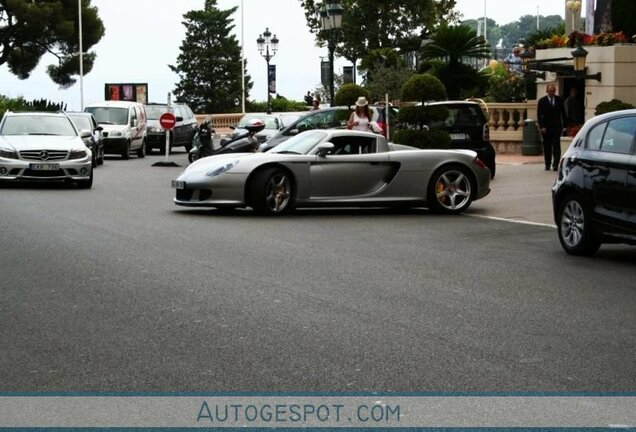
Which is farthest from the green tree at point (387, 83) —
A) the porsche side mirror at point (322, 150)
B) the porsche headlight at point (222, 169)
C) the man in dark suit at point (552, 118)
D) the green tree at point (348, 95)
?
the porsche headlight at point (222, 169)

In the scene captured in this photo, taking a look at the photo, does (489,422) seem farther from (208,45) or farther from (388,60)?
(208,45)

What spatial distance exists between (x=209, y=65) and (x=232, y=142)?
281 feet

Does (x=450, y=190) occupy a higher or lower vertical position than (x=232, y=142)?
lower

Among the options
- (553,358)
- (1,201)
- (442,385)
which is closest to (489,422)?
(442,385)

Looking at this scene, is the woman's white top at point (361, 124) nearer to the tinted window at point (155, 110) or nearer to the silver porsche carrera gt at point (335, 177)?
the silver porsche carrera gt at point (335, 177)

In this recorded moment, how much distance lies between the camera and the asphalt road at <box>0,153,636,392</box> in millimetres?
7559

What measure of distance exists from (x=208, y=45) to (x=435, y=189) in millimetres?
99544

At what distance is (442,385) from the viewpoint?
7.23m

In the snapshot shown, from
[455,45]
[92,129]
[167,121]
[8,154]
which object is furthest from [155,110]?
[8,154]

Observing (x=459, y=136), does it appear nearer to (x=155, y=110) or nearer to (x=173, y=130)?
A: (x=173, y=130)

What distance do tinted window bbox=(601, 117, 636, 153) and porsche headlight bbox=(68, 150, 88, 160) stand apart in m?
13.9

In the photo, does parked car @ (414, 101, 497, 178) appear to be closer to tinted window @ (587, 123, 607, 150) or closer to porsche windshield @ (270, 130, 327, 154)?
porsche windshield @ (270, 130, 327, 154)

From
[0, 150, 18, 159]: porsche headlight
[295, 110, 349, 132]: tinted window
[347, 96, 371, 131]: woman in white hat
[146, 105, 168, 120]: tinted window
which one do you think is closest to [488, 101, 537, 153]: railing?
[295, 110, 349, 132]: tinted window

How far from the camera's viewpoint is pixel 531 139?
1475 inches
